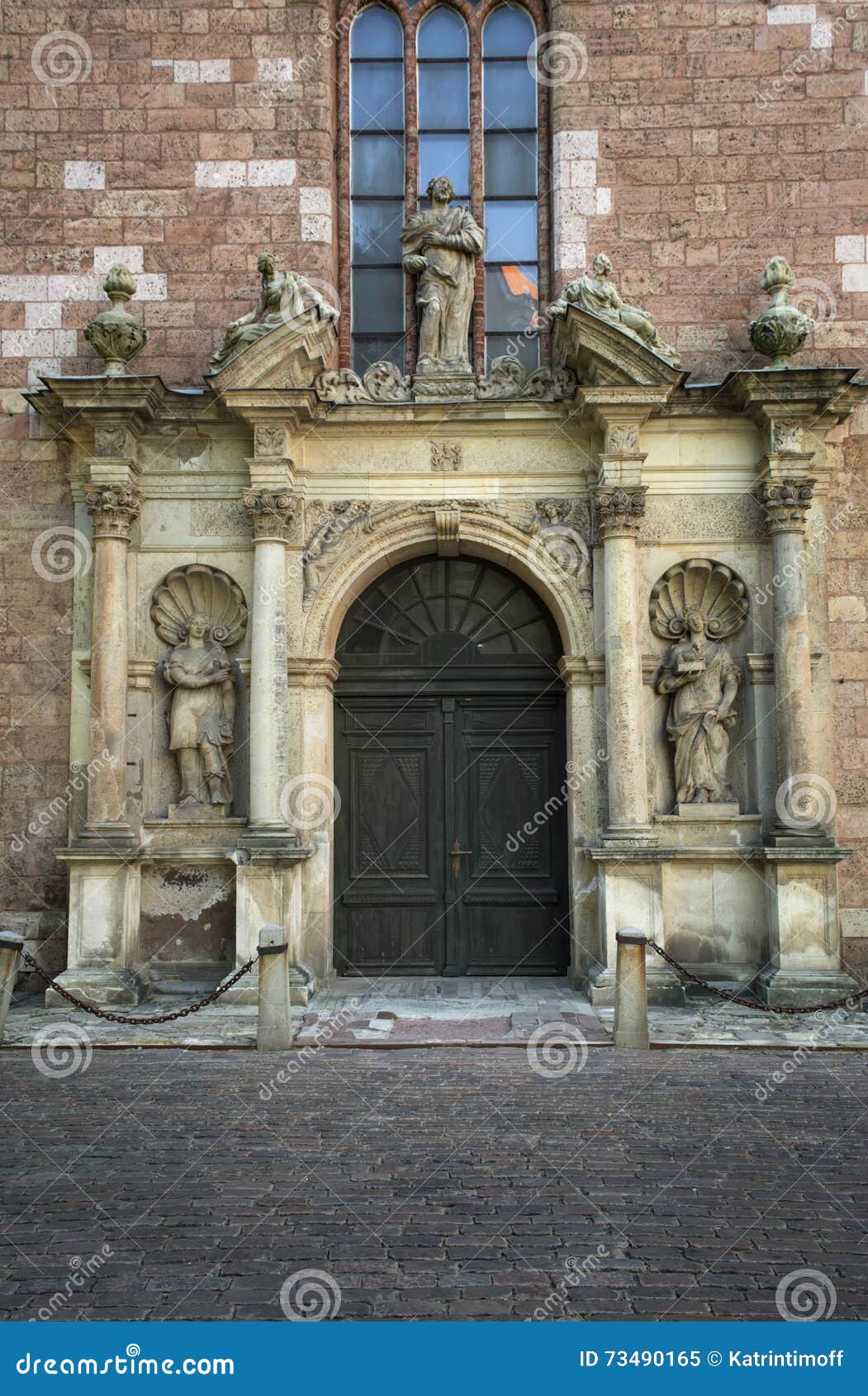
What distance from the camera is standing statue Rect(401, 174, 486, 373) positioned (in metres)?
9.99

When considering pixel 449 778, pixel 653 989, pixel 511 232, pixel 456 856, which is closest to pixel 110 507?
pixel 449 778

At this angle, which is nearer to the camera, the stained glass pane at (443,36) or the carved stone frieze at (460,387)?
the carved stone frieze at (460,387)

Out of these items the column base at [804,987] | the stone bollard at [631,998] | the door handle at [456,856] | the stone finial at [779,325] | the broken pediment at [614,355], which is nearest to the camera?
the stone bollard at [631,998]

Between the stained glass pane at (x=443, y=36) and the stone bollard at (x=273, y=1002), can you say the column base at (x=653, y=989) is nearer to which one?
the stone bollard at (x=273, y=1002)

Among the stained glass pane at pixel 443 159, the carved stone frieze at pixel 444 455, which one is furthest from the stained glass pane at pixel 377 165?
the carved stone frieze at pixel 444 455

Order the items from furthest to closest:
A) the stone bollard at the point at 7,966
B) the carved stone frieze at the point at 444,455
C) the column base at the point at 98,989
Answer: the carved stone frieze at the point at 444,455 < the column base at the point at 98,989 < the stone bollard at the point at 7,966

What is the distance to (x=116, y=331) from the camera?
956 cm

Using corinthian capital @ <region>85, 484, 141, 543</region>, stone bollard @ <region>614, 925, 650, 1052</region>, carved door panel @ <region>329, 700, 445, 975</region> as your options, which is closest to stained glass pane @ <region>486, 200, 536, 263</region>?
corinthian capital @ <region>85, 484, 141, 543</region>

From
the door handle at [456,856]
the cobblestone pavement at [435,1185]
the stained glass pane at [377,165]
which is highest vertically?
the stained glass pane at [377,165]

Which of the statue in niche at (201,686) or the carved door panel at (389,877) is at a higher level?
the statue in niche at (201,686)

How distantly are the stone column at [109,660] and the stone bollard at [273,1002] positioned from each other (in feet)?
7.11

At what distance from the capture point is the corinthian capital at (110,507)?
9648 millimetres

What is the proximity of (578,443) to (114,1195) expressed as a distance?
702 centimetres

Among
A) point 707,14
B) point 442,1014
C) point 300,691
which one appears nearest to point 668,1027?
point 442,1014
